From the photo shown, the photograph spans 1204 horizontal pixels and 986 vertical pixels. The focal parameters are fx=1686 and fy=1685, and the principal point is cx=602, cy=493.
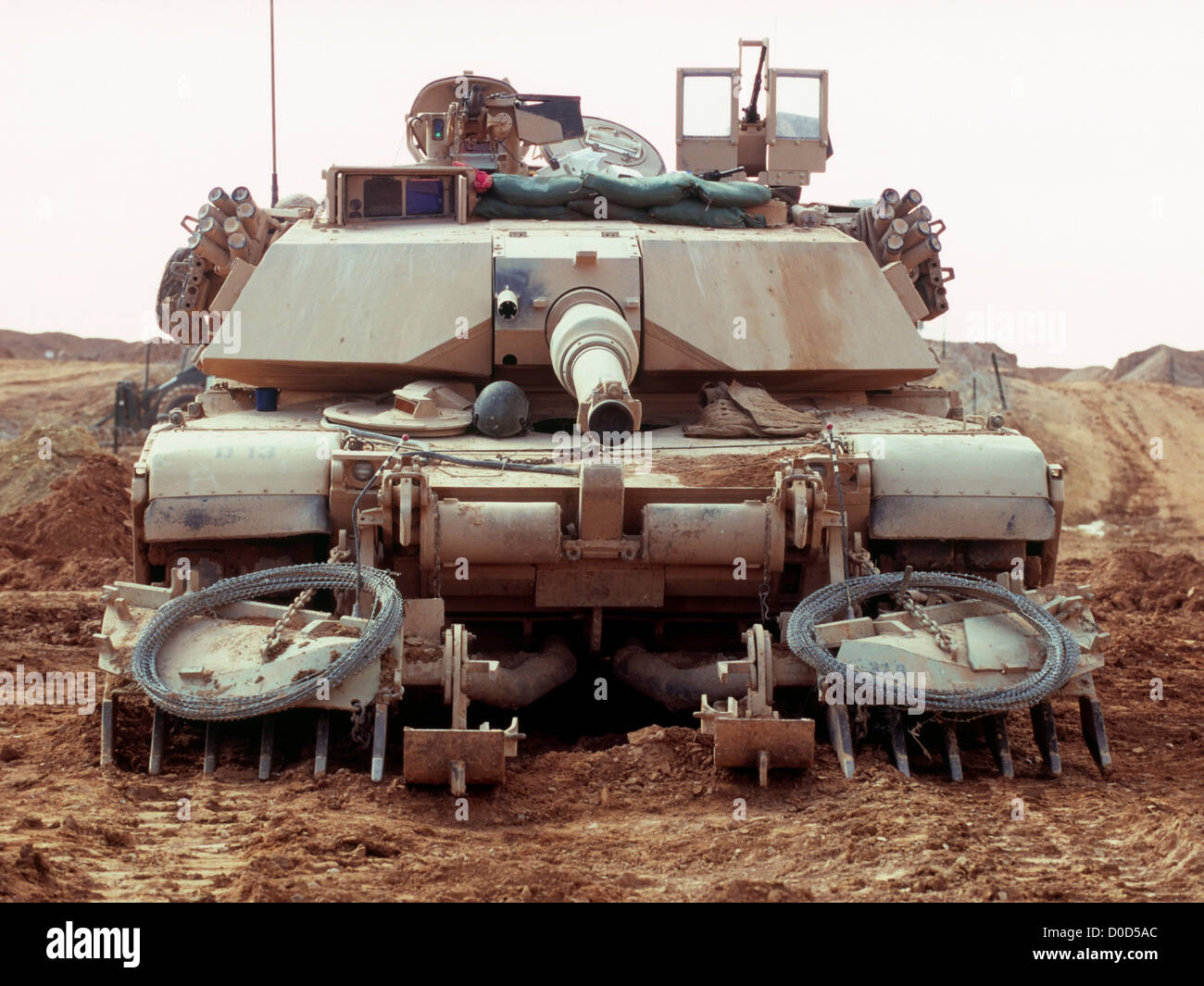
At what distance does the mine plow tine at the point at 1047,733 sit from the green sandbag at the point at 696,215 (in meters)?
4.03

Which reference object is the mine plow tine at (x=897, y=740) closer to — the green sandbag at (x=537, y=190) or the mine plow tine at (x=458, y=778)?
the mine plow tine at (x=458, y=778)

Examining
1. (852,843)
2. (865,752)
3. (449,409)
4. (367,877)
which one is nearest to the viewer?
(367,877)

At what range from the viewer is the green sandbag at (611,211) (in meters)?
10.7

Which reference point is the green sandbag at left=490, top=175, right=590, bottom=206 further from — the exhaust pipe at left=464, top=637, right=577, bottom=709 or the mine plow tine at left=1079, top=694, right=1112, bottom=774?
the mine plow tine at left=1079, top=694, right=1112, bottom=774

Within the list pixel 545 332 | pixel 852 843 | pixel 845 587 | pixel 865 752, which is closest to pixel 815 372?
pixel 545 332

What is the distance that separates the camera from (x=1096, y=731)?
314 inches

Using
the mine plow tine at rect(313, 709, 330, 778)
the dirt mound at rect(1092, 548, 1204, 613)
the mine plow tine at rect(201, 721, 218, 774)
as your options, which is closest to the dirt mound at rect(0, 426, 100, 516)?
the dirt mound at rect(1092, 548, 1204, 613)

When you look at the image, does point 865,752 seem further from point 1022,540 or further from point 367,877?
point 367,877

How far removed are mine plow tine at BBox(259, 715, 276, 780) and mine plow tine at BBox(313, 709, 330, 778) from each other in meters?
0.20

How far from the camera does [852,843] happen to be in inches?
239

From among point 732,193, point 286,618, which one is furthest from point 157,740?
point 732,193

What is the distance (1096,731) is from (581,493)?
2.68m

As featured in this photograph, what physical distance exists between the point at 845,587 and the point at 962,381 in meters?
23.7

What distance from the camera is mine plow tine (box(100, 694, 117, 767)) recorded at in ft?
24.9
